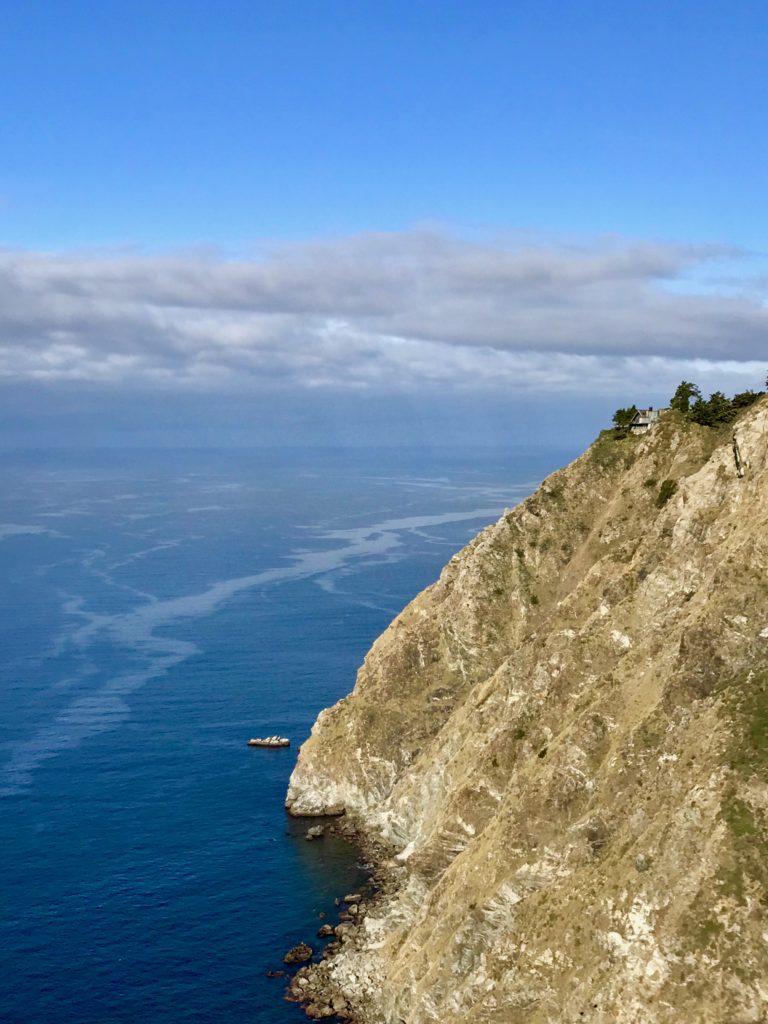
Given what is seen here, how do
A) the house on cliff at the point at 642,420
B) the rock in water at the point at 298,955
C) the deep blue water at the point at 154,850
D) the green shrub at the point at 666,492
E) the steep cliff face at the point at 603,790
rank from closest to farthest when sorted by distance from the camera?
the steep cliff face at the point at 603,790 < the deep blue water at the point at 154,850 < the rock in water at the point at 298,955 < the green shrub at the point at 666,492 < the house on cliff at the point at 642,420

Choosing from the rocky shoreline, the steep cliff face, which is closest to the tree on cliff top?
the steep cliff face

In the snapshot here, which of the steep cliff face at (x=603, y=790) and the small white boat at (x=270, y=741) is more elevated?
the steep cliff face at (x=603, y=790)

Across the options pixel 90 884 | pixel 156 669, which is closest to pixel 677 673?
pixel 90 884

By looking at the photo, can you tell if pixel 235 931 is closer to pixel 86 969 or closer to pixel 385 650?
pixel 86 969

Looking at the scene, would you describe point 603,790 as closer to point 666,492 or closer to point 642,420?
point 666,492

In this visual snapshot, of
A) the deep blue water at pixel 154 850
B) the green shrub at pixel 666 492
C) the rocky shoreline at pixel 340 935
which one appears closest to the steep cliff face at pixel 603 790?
the rocky shoreline at pixel 340 935

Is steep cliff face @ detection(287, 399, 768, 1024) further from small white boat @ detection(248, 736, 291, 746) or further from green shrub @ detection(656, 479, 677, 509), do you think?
small white boat @ detection(248, 736, 291, 746)

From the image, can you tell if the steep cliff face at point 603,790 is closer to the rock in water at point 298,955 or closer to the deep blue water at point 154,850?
the rock in water at point 298,955
